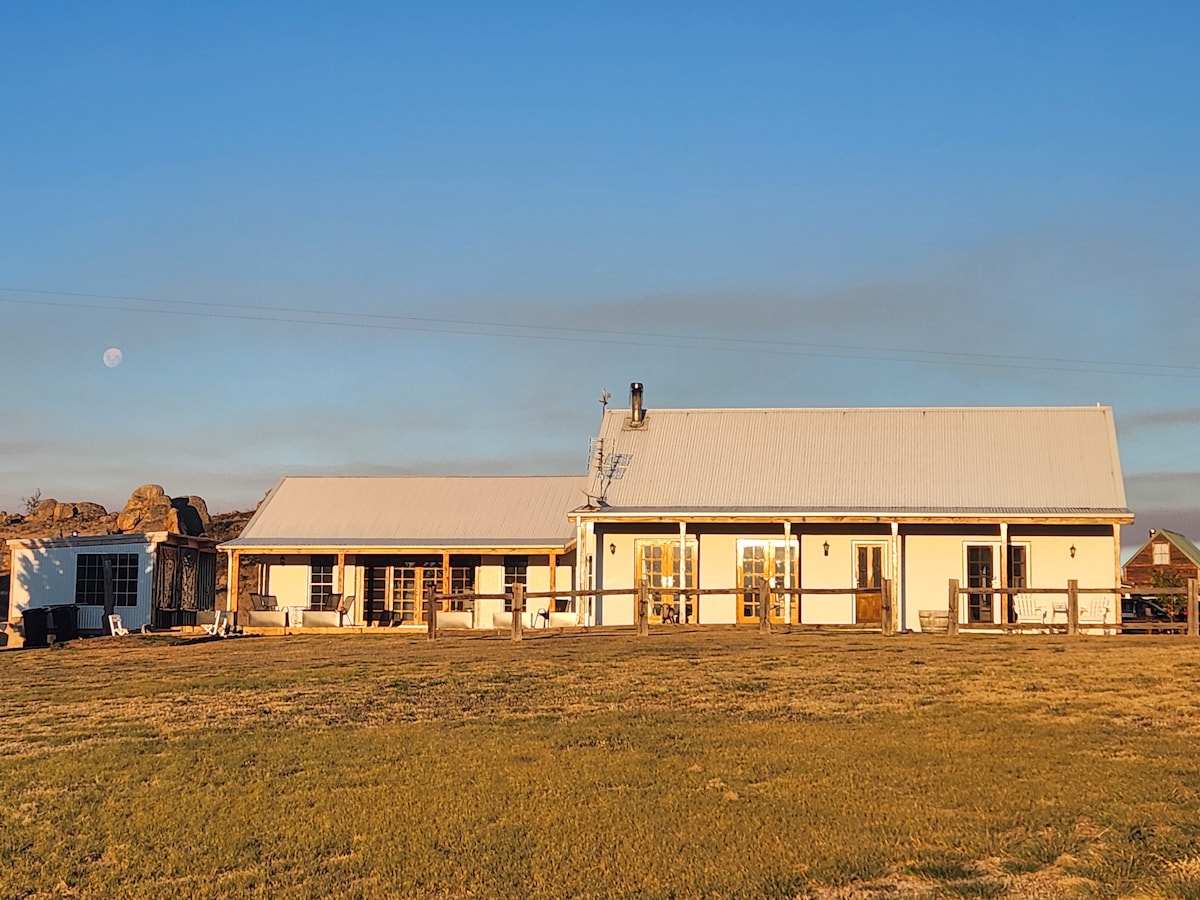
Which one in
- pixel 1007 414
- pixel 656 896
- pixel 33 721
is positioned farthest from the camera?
pixel 1007 414

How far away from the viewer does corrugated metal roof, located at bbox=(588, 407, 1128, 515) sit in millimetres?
28641

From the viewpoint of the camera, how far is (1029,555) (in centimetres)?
2836

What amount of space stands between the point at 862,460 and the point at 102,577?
19.1 m

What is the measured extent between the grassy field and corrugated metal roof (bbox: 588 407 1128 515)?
36.7ft

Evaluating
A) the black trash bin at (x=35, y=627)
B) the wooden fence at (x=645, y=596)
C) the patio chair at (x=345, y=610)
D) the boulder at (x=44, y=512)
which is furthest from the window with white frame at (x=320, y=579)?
the boulder at (x=44, y=512)

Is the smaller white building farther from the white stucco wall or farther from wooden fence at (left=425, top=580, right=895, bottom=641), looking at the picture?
the white stucco wall

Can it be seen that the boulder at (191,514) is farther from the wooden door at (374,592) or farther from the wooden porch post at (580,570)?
the wooden porch post at (580,570)

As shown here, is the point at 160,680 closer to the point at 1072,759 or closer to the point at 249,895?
the point at 249,895

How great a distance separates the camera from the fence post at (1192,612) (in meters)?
22.8

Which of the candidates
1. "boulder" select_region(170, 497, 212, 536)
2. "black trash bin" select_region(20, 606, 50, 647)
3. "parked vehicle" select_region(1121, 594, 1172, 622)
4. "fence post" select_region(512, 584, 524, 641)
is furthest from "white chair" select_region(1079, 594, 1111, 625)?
"boulder" select_region(170, 497, 212, 536)

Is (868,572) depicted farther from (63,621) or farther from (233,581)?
(63,621)

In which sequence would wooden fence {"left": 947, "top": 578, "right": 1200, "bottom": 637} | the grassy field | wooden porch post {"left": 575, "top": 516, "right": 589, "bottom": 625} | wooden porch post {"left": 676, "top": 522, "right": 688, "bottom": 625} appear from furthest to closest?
wooden porch post {"left": 575, "top": 516, "right": 589, "bottom": 625}, wooden porch post {"left": 676, "top": 522, "right": 688, "bottom": 625}, wooden fence {"left": 947, "top": 578, "right": 1200, "bottom": 637}, the grassy field

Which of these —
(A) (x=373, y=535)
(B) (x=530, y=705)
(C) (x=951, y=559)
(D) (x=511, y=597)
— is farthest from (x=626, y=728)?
(A) (x=373, y=535)

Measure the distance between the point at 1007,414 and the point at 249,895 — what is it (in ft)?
88.6
